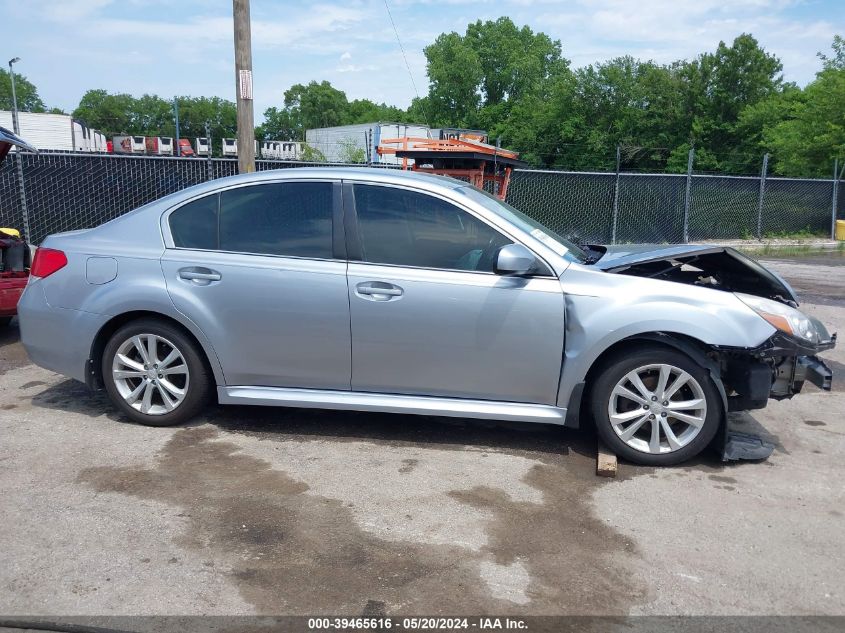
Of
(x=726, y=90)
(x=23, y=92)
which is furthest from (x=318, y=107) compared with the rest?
(x=726, y=90)

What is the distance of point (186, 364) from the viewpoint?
192 inches

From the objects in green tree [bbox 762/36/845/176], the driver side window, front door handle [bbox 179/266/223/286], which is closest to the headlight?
the driver side window

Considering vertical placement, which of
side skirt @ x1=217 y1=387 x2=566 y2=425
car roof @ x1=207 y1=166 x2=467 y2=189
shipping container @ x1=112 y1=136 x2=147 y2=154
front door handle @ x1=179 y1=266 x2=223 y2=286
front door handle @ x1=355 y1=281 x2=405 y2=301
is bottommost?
side skirt @ x1=217 y1=387 x2=566 y2=425

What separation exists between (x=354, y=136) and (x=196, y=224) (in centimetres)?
3757

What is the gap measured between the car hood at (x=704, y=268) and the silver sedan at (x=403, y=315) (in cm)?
1

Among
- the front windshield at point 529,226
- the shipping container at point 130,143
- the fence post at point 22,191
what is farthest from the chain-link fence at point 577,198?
the shipping container at point 130,143

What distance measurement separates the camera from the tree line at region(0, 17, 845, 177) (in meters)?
30.5

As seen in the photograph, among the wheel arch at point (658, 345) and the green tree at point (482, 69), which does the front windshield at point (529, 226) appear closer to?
the wheel arch at point (658, 345)

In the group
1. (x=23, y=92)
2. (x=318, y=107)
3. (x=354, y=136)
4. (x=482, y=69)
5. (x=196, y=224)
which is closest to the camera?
(x=196, y=224)

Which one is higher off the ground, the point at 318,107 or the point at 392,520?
the point at 318,107

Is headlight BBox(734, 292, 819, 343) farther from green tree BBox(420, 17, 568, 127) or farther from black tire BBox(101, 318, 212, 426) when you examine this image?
green tree BBox(420, 17, 568, 127)

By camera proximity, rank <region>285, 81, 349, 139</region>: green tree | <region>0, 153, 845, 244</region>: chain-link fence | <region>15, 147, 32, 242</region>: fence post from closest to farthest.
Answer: <region>15, 147, 32, 242</region>: fence post
<region>0, 153, 845, 244</region>: chain-link fence
<region>285, 81, 349, 139</region>: green tree

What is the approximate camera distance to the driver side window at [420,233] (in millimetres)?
4617

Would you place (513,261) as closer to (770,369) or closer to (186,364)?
(770,369)
